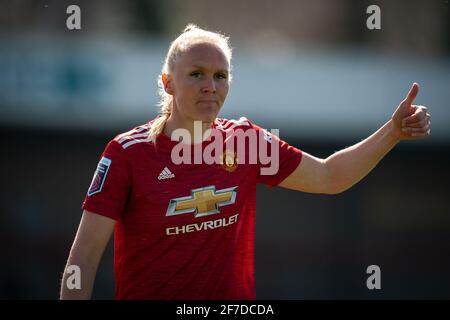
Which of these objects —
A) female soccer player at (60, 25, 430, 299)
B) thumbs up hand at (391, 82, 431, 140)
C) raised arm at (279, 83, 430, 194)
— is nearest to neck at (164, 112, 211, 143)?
female soccer player at (60, 25, 430, 299)

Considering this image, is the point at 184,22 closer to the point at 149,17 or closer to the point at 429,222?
the point at 149,17

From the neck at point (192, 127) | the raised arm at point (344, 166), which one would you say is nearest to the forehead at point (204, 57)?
the neck at point (192, 127)

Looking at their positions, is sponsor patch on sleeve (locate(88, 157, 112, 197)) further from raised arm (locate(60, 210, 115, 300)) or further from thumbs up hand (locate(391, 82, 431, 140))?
thumbs up hand (locate(391, 82, 431, 140))

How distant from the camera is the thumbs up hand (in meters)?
4.00

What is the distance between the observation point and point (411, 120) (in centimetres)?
401

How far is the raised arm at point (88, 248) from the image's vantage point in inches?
143

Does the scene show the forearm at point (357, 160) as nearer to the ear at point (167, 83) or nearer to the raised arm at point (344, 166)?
the raised arm at point (344, 166)

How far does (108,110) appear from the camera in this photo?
12.3m

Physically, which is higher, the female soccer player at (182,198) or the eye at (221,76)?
the eye at (221,76)

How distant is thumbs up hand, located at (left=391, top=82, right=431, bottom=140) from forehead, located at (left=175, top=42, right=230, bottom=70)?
0.96 meters

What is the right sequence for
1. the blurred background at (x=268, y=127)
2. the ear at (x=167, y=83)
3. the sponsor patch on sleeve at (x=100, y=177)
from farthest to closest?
the blurred background at (x=268, y=127), the ear at (x=167, y=83), the sponsor patch on sleeve at (x=100, y=177)

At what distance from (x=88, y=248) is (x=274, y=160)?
1.12 meters

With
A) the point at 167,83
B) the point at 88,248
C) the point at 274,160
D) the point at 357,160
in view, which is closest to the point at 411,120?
the point at 357,160

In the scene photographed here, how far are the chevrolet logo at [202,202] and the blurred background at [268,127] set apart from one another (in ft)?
27.7
